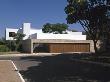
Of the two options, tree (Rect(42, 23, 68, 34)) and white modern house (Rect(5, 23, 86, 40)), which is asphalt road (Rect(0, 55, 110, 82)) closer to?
white modern house (Rect(5, 23, 86, 40))

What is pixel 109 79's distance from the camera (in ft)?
65.6

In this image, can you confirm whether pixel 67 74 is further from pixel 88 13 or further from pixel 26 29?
pixel 26 29

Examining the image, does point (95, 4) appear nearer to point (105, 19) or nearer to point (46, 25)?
point (105, 19)

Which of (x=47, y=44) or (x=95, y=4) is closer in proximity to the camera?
(x=95, y=4)

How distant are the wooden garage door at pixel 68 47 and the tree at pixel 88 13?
24.5m

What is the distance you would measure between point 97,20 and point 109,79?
23.0m

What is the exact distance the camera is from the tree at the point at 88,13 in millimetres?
40406

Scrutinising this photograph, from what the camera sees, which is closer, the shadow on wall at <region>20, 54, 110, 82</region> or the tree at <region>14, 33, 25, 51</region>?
the shadow on wall at <region>20, 54, 110, 82</region>

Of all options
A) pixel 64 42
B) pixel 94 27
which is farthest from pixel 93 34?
pixel 64 42

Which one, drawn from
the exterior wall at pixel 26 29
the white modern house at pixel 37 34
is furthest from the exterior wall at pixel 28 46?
the exterior wall at pixel 26 29

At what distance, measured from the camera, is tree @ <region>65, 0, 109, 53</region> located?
4041cm

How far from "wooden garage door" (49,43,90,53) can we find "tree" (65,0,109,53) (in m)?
24.5

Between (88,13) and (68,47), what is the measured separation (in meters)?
27.6

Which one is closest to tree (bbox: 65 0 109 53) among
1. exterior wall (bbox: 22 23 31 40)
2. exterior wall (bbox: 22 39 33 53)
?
exterior wall (bbox: 22 39 33 53)
